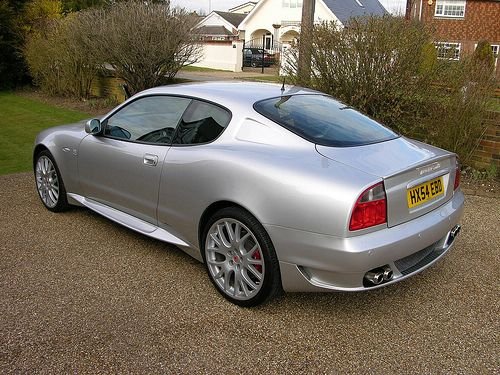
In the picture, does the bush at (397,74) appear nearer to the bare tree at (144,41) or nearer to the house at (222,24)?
the bare tree at (144,41)

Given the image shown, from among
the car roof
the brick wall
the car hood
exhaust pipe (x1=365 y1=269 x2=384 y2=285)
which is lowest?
exhaust pipe (x1=365 y1=269 x2=384 y2=285)

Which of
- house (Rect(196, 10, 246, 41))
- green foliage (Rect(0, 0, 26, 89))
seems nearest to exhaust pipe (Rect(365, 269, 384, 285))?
green foliage (Rect(0, 0, 26, 89))

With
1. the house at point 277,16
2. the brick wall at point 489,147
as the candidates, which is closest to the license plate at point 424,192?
the brick wall at point 489,147

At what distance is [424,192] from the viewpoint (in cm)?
313

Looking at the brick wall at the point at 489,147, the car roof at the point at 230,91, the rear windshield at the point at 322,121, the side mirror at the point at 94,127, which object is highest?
the car roof at the point at 230,91

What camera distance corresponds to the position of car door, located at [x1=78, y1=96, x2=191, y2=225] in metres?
3.80

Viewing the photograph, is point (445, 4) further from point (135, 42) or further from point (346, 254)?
point (346, 254)

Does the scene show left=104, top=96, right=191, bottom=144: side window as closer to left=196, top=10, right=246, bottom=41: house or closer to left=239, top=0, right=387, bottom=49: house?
left=239, top=0, right=387, bottom=49: house

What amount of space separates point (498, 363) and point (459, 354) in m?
0.20

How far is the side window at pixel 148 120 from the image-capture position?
12.6ft

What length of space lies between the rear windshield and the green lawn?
4.82 m

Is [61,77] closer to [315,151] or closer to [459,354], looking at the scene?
[315,151]

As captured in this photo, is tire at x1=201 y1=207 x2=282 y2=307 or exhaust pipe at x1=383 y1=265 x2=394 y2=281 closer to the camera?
exhaust pipe at x1=383 y1=265 x2=394 y2=281

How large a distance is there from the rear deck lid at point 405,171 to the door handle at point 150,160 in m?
1.29
